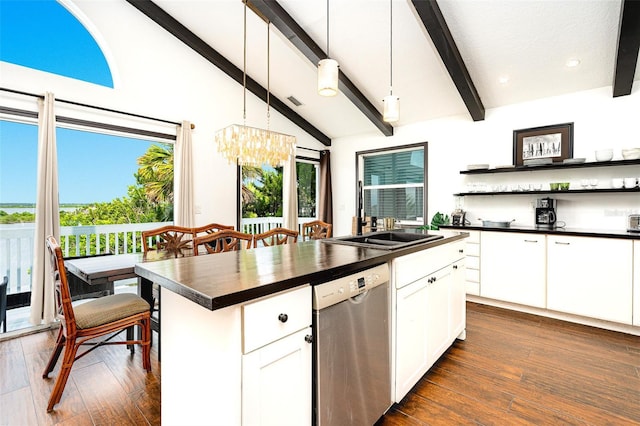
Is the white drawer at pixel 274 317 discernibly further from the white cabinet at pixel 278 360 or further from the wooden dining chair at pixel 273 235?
the wooden dining chair at pixel 273 235

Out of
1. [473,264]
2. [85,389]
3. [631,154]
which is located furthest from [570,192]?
[85,389]

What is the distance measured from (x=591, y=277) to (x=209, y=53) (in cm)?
529

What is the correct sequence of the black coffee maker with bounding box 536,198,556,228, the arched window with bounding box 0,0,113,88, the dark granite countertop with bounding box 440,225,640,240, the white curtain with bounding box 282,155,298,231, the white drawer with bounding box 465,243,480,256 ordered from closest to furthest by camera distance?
1. the dark granite countertop with bounding box 440,225,640,240
2. the arched window with bounding box 0,0,113,88
3. the black coffee maker with bounding box 536,198,556,228
4. the white drawer with bounding box 465,243,480,256
5. the white curtain with bounding box 282,155,298,231

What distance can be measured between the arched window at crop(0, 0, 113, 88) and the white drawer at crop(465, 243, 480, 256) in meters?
4.69

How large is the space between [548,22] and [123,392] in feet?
14.9

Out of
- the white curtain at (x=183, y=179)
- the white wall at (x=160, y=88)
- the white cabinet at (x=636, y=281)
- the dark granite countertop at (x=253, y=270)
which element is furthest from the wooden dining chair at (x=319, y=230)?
the white cabinet at (x=636, y=281)

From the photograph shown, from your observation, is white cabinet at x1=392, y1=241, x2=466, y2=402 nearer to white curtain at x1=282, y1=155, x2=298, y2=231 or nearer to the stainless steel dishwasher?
the stainless steel dishwasher

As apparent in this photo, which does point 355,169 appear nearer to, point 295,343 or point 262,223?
point 262,223

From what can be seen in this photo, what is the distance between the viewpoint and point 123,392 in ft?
6.43

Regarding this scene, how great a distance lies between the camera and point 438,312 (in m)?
2.16

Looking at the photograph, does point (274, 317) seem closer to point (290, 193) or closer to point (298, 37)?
point (298, 37)

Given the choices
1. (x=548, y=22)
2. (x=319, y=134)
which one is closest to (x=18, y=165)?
(x=319, y=134)

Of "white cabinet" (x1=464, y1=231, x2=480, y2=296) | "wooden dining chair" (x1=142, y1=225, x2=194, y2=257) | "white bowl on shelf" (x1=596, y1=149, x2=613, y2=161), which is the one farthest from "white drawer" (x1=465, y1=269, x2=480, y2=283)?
"wooden dining chair" (x1=142, y1=225, x2=194, y2=257)

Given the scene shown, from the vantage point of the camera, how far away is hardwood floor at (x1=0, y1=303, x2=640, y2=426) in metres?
1.73
